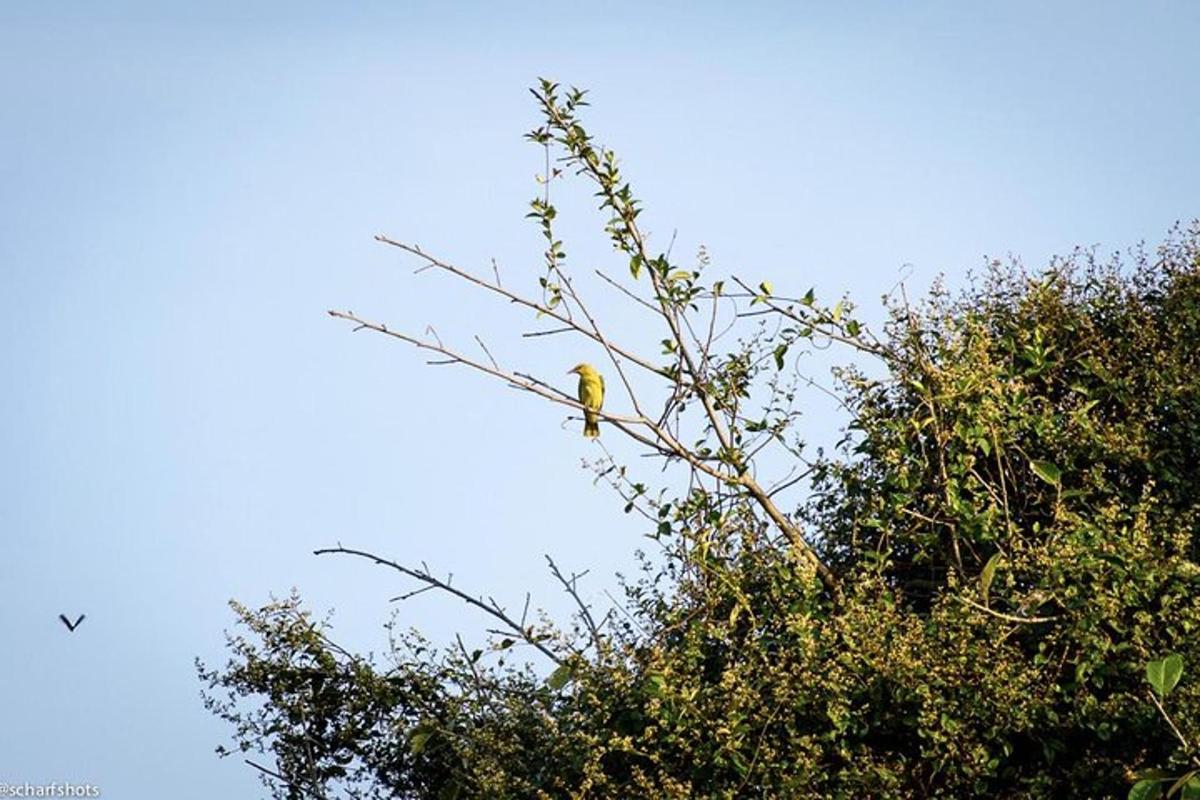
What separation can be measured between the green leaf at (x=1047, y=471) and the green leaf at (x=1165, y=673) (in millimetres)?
1150

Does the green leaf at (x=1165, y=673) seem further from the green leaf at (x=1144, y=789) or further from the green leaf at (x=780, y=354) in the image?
the green leaf at (x=780, y=354)

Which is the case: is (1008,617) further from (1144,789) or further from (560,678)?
(560,678)

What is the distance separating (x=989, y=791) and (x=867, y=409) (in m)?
1.54

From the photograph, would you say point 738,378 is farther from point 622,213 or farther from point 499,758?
point 499,758

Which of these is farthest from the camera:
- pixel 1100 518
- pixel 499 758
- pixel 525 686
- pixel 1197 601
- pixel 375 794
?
pixel 375 794

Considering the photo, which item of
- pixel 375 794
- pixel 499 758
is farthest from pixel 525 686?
pixel 375 794

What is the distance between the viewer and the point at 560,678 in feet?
18.1

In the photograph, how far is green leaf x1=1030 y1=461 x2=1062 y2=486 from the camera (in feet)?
17.6

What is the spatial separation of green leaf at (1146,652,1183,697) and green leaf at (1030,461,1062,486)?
3.77ft

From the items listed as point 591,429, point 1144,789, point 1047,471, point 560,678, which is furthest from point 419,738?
point 1144,789

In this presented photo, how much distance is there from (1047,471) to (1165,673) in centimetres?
125

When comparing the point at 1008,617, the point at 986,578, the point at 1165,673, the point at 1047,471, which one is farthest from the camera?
the point at 1047,471

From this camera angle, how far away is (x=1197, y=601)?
4.75 m

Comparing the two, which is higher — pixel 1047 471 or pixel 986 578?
pixel 1047 471
